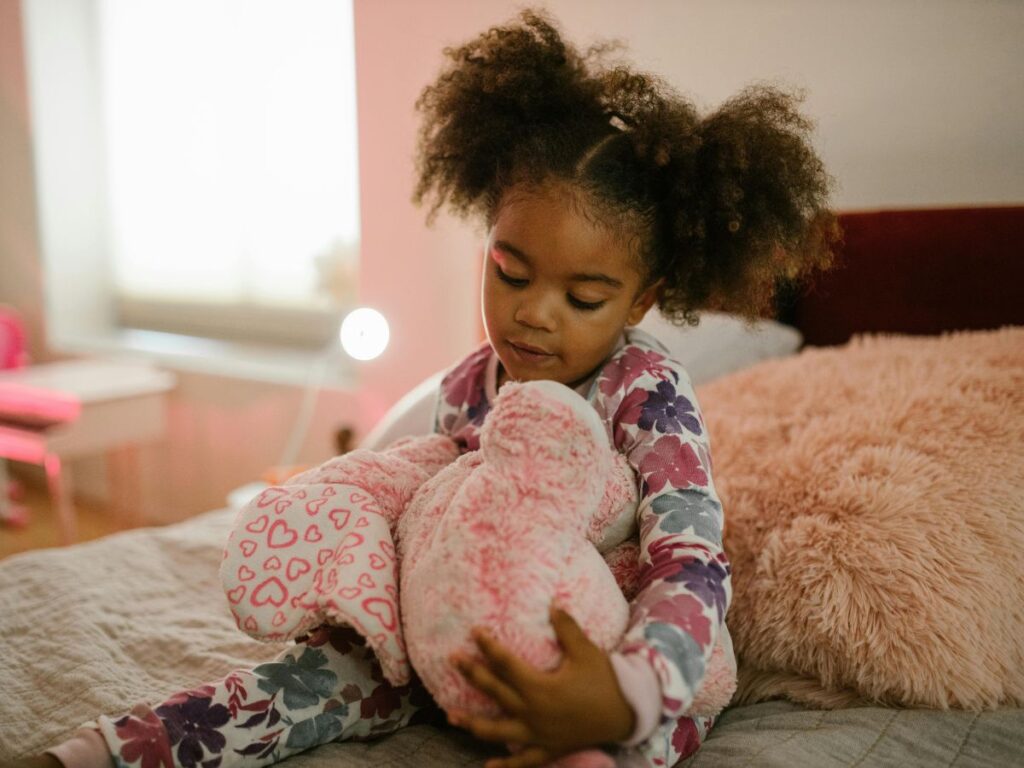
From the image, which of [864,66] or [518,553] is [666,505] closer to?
[518,553]

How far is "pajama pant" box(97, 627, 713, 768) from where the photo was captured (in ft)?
2.18

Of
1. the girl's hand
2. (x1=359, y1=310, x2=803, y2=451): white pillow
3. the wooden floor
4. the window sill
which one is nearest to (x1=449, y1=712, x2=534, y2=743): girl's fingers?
the girl's hand

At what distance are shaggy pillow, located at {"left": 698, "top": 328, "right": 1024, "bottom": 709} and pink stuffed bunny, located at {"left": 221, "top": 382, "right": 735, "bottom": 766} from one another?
13cm

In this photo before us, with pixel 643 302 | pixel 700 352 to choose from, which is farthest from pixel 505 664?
pixel 700 352

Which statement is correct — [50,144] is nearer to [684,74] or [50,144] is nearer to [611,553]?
[684,74]

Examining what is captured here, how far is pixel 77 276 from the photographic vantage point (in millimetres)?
3172

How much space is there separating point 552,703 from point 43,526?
2.84 m

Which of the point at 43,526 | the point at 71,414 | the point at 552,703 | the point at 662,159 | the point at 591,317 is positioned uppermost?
the point at 662,159

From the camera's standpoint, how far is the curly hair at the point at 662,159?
2.85 ft

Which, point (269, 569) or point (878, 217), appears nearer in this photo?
point (269, 569)

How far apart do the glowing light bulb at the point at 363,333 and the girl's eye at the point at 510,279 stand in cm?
92

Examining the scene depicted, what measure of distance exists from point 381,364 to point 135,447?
118 cm

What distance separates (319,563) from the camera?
72 cm

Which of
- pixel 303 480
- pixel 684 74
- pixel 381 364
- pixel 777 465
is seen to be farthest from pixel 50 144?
pixel 777 465
